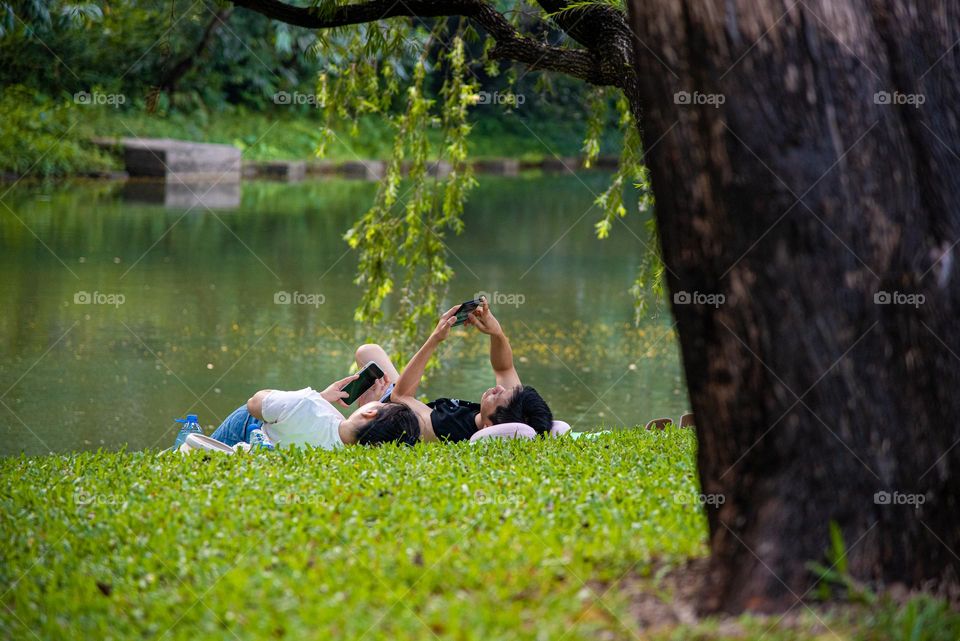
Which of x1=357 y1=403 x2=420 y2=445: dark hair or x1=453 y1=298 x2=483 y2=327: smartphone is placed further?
x1=453 y1=298 x2=483 y2=327: smartphone

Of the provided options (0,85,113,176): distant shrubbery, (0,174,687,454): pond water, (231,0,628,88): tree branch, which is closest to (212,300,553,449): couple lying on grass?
(231,0,628,88): tree branch

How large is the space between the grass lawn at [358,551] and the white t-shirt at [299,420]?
3.31ft

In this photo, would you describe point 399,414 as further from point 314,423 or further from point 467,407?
point 467,407

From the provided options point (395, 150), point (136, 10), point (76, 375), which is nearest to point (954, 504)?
point (395, 150)

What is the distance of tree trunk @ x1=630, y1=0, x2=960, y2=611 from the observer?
9.45 feet

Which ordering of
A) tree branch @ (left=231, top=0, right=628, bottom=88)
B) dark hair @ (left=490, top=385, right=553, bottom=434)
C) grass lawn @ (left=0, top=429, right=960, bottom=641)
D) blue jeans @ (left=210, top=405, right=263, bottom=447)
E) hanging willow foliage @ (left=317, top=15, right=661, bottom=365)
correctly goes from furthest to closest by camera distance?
hanging willow foliage @ (left=317, top=15, right=661, bottom=365), blue jeans @ (left=210, top=405, right=263, bottom=447), dark hair @ (left=490, top=385, right=553, bottom=434), tree branch @ (left=231, top=0, right=628, bottom=88), grass lawn @ (left=0, top=429, right=960, bottom=641)

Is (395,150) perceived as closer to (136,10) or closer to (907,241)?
(907,241)

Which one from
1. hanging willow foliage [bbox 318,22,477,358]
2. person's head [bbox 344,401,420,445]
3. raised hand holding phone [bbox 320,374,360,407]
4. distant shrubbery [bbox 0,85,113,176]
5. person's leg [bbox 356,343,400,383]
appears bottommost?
person's head [bbox 344,401,420,445]

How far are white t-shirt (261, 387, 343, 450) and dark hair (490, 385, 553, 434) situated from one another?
79 centimetres

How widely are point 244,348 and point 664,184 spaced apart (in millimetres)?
7076

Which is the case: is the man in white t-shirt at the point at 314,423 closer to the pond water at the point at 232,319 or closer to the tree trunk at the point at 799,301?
the pond water at the point at 232,319

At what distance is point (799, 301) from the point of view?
2881mm

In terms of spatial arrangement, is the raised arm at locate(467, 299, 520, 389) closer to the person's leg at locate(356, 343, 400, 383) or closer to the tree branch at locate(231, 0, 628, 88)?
the person's leg at locate(356, 343, 400, 383)

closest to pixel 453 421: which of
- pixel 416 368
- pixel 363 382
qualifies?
pixel 416 368
